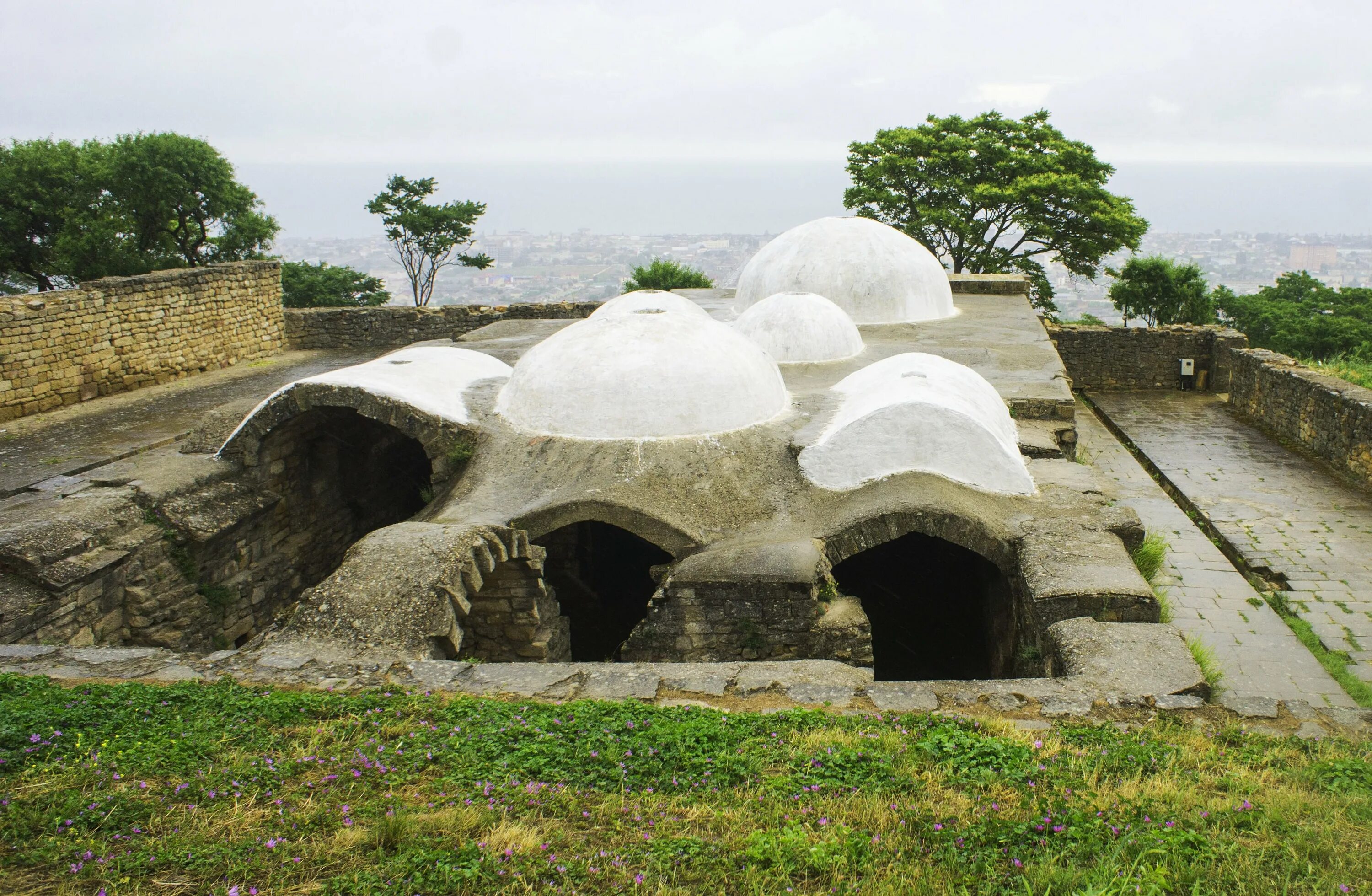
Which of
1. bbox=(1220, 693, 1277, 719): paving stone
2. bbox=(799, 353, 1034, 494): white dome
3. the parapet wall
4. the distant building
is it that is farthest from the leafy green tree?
the distant building

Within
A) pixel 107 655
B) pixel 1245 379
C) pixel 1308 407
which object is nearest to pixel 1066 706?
pixel 107 655

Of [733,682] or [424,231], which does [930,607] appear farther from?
[424,231]

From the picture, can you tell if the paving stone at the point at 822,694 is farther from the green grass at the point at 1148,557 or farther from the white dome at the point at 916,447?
the green grass at the point at 1148,557

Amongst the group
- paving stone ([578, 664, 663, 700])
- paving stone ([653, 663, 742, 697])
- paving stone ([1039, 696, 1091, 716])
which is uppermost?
paving stone ([578, 664, 663, 700])

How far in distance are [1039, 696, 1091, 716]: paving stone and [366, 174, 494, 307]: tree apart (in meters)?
22.7

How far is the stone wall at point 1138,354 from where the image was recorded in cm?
1898

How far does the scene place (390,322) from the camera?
19.1 m

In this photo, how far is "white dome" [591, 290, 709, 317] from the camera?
30.5 ft

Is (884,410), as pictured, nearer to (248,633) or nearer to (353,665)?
(353,665)

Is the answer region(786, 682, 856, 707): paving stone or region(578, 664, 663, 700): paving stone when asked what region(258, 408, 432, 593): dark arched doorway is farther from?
region(786, 682, 856, 707): paving stone

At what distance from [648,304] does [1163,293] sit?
675 inches

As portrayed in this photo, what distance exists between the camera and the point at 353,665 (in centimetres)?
497

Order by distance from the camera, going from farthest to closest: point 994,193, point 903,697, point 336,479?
point 994,193
point 336,479
point 903,697

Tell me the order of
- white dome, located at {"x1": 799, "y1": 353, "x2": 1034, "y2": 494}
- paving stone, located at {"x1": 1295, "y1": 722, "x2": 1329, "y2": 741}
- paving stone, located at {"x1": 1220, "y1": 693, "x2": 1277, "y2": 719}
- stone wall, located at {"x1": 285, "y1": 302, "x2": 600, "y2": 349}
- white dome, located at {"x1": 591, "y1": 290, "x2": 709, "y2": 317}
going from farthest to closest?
stone wall, located at {"x1": 285, "y1": 302, "x2": 600, "y2": 349} → white dome, located at {"x1": 591, "y1": 290, "x2": 709, "y2": 317} → white dome, located at {"x1": 799, "y1": 353, "x2": 1034, "y2": 494} → paving stone, located at {"x1": 1220, "y1": 693, "x2": 1277, "y2": 719} → paving stone, located at {"x1": 1295, "y1": 722, "x2": 1329, "y2": 741}
